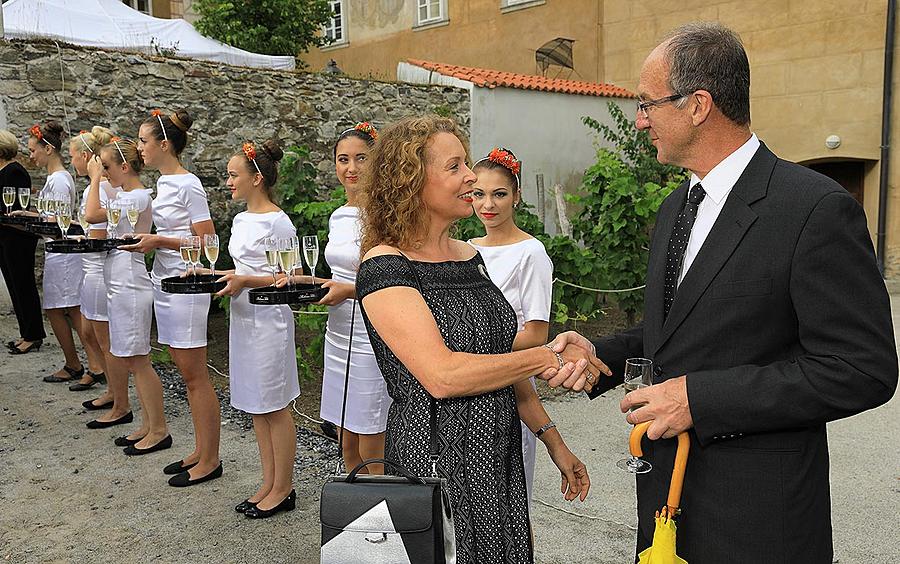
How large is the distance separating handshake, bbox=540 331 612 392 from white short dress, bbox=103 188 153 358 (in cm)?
364

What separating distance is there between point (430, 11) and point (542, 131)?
6240 millimetres

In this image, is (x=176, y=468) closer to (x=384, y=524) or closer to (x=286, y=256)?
(x=286, y=256)

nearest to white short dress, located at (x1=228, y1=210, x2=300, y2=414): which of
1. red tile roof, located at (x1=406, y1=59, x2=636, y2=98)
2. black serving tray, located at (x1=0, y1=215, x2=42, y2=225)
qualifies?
black serving tray, located at (x1=0, y1=215, x2=42, y2=225)

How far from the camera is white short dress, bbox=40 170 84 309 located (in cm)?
651

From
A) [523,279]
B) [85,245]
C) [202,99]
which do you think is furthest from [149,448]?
[202,99]

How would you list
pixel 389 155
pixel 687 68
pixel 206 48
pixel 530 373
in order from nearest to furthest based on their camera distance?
pixel 687 68 → pixel 530 373 → pixel 389 155 → pixel 206 48

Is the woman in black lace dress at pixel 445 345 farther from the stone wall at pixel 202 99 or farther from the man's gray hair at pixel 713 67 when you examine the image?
the stone wall at pixel 202 99

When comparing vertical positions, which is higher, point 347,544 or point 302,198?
point 302,198

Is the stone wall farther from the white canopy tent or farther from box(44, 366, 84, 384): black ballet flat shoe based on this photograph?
box(44, 366, 84, 384): black ballet flat shoe

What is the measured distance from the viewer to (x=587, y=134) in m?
15.4

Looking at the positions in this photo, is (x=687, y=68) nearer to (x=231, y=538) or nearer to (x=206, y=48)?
(x=231, y=538)

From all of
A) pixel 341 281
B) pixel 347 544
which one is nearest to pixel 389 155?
pixel 347 544

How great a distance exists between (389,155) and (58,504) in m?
3.39

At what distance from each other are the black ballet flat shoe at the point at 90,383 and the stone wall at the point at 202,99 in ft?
10.4
